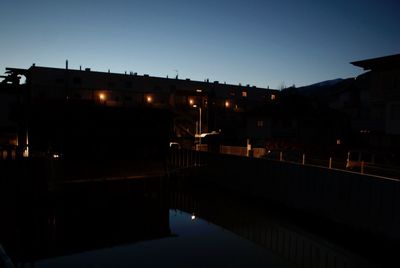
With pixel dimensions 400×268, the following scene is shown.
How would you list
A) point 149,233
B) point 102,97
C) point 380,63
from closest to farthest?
point 149,233 → point 380,63 → point 102,97

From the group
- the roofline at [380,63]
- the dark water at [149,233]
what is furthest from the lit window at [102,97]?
the roofline at [380,63]

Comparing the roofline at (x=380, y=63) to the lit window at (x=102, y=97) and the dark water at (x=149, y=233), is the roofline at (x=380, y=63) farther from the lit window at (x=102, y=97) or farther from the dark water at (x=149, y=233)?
the lit window at (x=102, y=97)

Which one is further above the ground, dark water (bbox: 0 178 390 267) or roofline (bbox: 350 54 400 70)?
roofline (bbox: 350 54 400 70)

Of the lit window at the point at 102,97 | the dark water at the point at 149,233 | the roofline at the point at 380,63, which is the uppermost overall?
the roofline at the point at 380,63

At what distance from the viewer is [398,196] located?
1443cm

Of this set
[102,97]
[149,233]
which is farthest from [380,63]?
[102,97]

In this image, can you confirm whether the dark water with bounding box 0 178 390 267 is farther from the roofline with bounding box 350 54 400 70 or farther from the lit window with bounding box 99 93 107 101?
the lit window with bounding box 99 93 107 101

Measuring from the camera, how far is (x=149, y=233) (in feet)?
61.1

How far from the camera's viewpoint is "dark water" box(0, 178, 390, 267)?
49.2 feet

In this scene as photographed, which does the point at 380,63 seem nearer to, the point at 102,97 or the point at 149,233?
the point at 149,233

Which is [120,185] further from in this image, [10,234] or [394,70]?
[394,70]

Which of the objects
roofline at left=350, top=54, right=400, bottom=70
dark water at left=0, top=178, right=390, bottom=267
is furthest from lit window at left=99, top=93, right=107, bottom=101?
roofline at left=350, top=54, right=400, bottom=70

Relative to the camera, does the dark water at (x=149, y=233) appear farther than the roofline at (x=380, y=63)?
No

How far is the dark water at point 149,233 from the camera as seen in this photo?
49.2 ft
